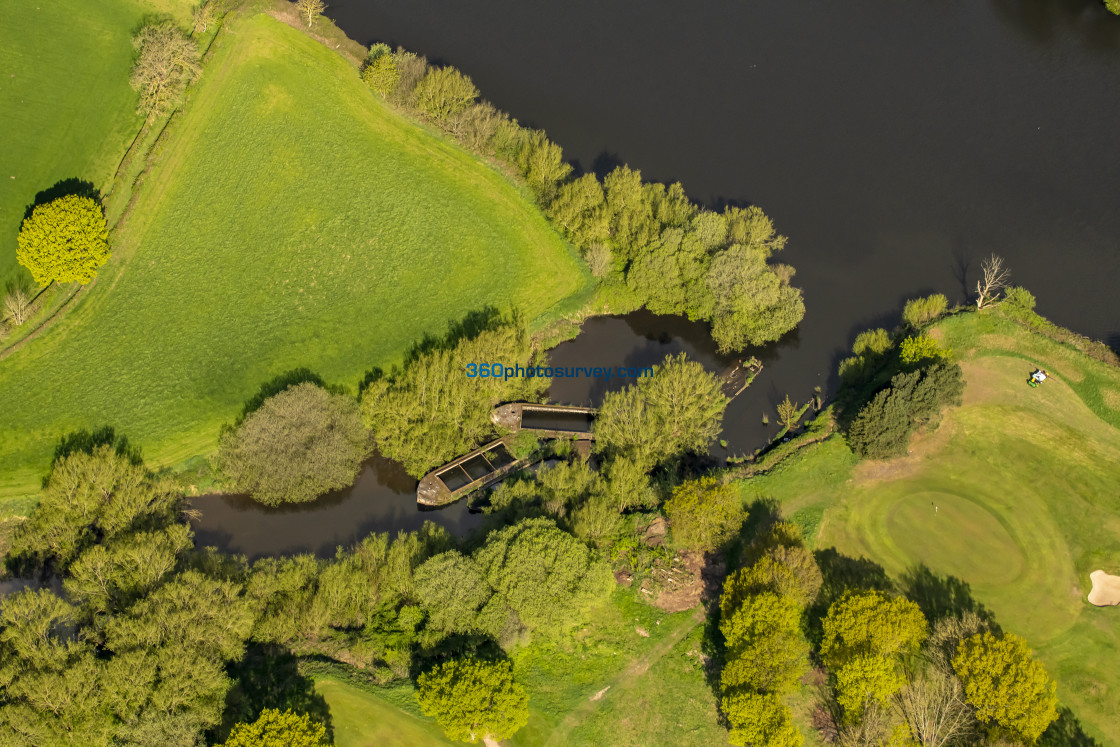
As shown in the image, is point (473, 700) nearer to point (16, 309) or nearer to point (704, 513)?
point (704, 513)

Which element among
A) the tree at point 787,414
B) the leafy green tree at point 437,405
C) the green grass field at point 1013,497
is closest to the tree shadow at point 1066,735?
the green grass field at point 1013,497

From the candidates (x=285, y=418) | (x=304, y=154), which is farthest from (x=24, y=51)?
(x=285, y=418)

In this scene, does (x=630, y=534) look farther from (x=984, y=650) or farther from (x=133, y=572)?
(x=133, y=572)

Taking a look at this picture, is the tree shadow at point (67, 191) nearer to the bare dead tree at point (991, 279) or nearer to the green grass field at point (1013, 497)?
the green grass field at point (1013, 497)

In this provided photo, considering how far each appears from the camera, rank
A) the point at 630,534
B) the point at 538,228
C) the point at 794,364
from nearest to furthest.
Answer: the point at 630,534 → the point at 794,364 → the point at 538,228

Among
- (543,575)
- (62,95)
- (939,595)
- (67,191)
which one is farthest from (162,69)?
(939,595)
